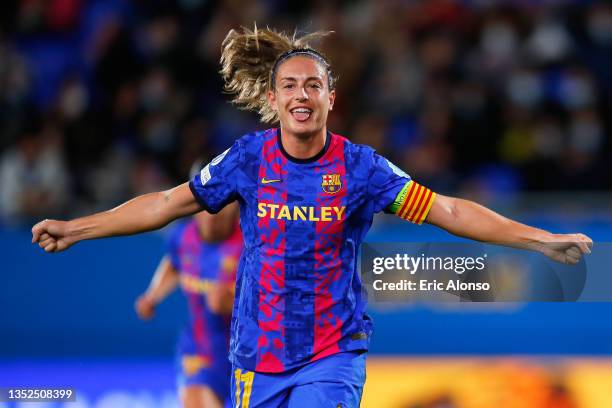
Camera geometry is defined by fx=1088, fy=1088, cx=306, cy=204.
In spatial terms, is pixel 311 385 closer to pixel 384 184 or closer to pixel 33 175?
pixel 384 184

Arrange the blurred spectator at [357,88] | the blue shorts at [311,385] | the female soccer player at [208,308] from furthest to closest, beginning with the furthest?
the blurred spectator at [357,88] → the female soccer player at [208,308] → the blue shorts at [311,385]

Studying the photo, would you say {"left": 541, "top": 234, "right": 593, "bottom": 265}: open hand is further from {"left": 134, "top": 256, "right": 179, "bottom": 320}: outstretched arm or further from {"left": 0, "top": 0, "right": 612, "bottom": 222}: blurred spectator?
{"left": 0, "top": 0, "right": 612, "bottom": 222}: blurred spectator

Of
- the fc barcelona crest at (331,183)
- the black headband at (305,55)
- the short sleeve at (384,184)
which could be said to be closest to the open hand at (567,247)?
the short sleeve at (384,184)

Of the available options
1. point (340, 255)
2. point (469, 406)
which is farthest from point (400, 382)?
point (340, 255)

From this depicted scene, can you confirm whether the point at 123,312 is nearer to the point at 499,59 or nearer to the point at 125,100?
the point at 125,100

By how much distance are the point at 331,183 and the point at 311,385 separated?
0.81m

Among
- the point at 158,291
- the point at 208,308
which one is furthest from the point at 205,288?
the point at 158,291

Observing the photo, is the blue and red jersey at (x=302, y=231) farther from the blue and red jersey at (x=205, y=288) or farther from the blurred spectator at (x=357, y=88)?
the blurred spectator at (x=357, y=88)

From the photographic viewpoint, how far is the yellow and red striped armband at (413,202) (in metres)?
4.44

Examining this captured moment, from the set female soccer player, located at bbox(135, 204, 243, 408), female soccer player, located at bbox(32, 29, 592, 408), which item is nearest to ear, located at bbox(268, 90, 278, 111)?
female soccer player, located at bbox(32, 29, 592, 408)

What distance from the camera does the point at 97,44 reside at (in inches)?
434

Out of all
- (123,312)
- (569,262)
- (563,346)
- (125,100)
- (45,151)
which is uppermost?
(125,100)

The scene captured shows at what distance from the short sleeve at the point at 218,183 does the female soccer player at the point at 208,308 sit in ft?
6.66

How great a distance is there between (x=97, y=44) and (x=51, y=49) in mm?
512
